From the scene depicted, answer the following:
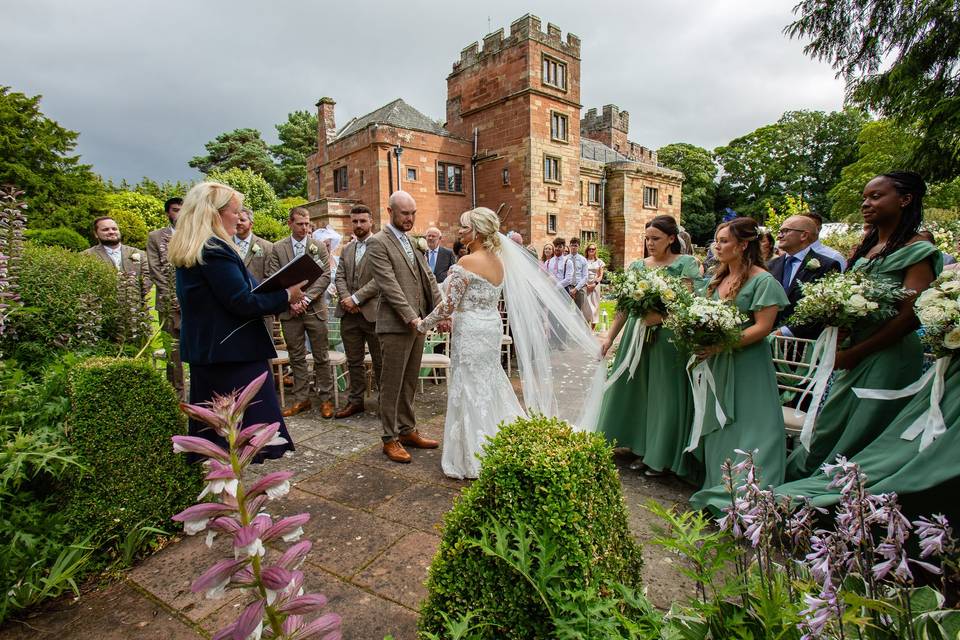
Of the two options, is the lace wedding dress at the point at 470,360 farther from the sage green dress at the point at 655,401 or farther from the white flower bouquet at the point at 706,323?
the white flower bouquet at the point at 706,323

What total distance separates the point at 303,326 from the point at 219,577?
5.61 metres

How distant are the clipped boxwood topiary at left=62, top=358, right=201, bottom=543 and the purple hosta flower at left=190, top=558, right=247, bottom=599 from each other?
276cm

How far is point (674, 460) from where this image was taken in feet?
13.8

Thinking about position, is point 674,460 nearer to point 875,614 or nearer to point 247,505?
point 875,614

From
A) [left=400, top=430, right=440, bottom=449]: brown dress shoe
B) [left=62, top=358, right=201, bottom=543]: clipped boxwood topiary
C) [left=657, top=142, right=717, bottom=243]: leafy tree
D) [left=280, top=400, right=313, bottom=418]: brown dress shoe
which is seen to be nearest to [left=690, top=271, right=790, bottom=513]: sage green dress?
[left=400, top=430, right=440, bottom=449]: brown dress shoe

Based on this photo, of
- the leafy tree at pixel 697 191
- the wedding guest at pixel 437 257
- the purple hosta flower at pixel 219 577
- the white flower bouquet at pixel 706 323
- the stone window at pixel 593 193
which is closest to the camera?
the purple hosta flower at pixel 219 577

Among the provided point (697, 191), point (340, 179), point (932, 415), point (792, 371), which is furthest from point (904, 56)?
point (697, 191)

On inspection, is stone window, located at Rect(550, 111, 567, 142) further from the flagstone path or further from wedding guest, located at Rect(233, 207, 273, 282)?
the flagstone path

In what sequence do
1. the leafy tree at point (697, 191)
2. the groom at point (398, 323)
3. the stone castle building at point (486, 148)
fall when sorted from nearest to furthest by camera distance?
the groom at point (398, 323) → the stone castle building at point (486, 148) → the leafy tree at point (697, 191)

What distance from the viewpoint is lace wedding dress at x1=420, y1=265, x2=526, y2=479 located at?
4.28 m

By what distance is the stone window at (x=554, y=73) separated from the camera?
29.3m

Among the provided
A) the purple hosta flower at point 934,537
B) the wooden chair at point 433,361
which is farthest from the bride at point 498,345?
the purple hosta flower at point 934,537

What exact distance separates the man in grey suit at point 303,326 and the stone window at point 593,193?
32999 millimetres

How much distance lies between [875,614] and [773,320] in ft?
7.91
